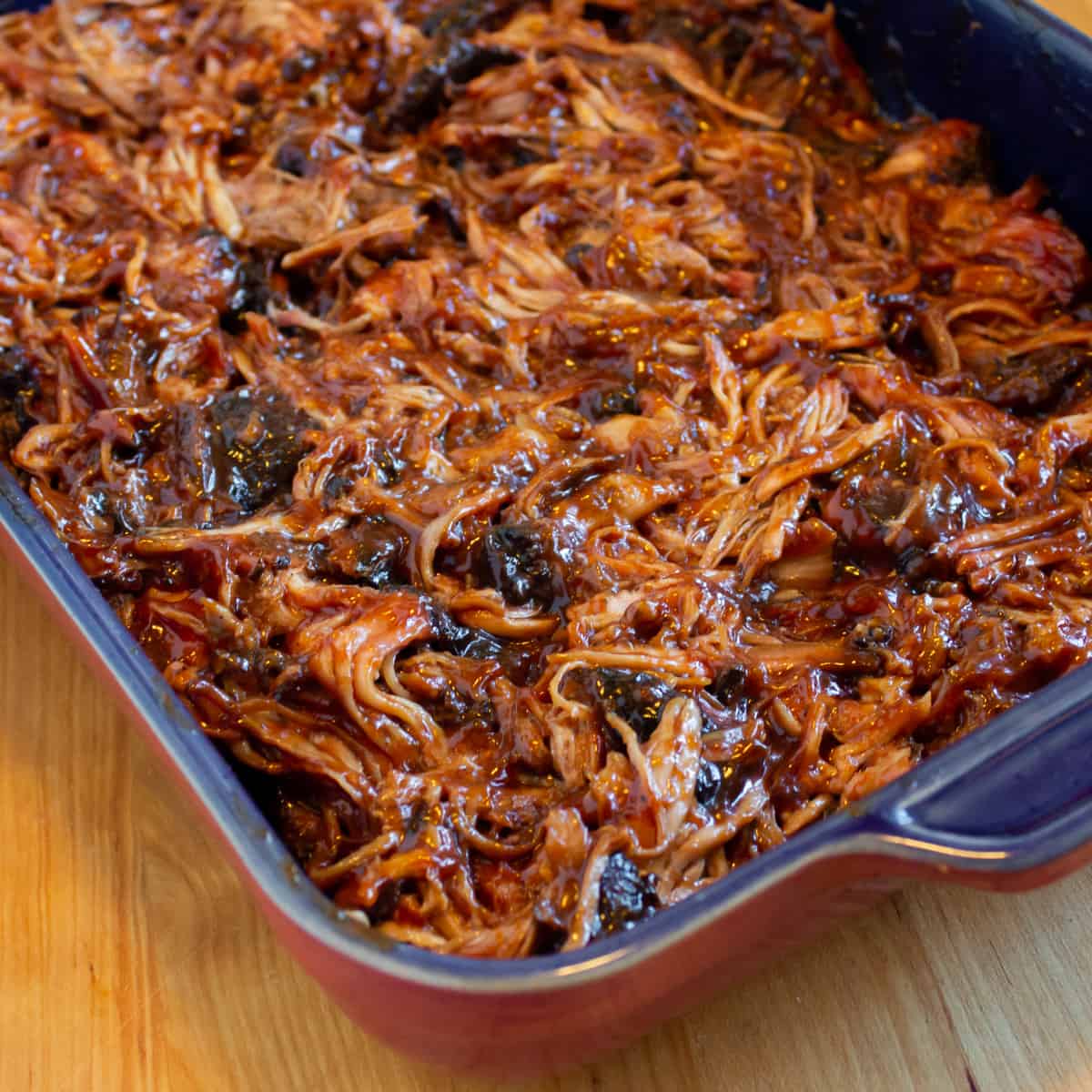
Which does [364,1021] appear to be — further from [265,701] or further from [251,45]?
[251,45]

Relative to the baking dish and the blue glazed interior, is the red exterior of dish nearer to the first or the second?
the baking dish

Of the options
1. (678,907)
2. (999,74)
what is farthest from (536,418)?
(999,74)

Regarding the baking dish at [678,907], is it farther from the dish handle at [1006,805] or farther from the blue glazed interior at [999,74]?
the blue glazed interior at [999,74]

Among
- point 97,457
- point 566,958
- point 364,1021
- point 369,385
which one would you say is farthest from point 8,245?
point 566,958

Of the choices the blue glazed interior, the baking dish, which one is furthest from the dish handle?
the blue glazed interior

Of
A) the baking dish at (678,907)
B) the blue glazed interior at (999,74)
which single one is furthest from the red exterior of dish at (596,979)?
the blue glazed interior at (999,74)

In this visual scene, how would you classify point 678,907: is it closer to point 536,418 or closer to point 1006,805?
point 1006,805
